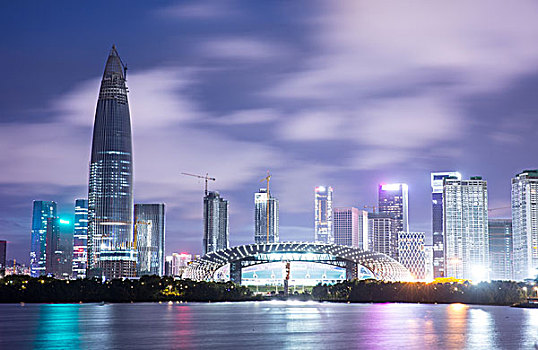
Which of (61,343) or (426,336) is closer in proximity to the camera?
(61,343)

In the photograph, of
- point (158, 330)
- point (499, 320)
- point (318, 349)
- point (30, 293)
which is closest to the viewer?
point (318, 349)

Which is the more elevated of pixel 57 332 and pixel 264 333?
pixel 57 332

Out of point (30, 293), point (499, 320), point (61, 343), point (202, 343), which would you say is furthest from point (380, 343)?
point (30, 293)

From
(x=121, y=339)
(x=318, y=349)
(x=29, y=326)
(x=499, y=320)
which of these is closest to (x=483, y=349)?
(x=318, y=349)

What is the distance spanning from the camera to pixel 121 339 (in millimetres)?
93250

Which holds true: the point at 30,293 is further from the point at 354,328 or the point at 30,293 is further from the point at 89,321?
the point at 354,328

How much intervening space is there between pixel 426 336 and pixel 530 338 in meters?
13.5

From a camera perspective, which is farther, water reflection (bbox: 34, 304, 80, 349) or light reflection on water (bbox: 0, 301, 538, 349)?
light reflection on water (bbox: 0, 301, 538, 349)

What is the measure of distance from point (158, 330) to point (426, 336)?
123ft

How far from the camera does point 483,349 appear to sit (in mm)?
85625

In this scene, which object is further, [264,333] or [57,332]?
[264,333]

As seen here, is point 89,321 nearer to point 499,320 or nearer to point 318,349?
point 318,349

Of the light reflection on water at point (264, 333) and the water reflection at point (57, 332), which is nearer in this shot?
the water reflection at point (57, 332)

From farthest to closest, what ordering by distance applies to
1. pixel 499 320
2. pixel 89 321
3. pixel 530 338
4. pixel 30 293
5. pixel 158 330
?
1. pixel 30 293
2. pixel 499 320
3. pixel 89 321
4. pixel 158 330
5. pixel 530 338
